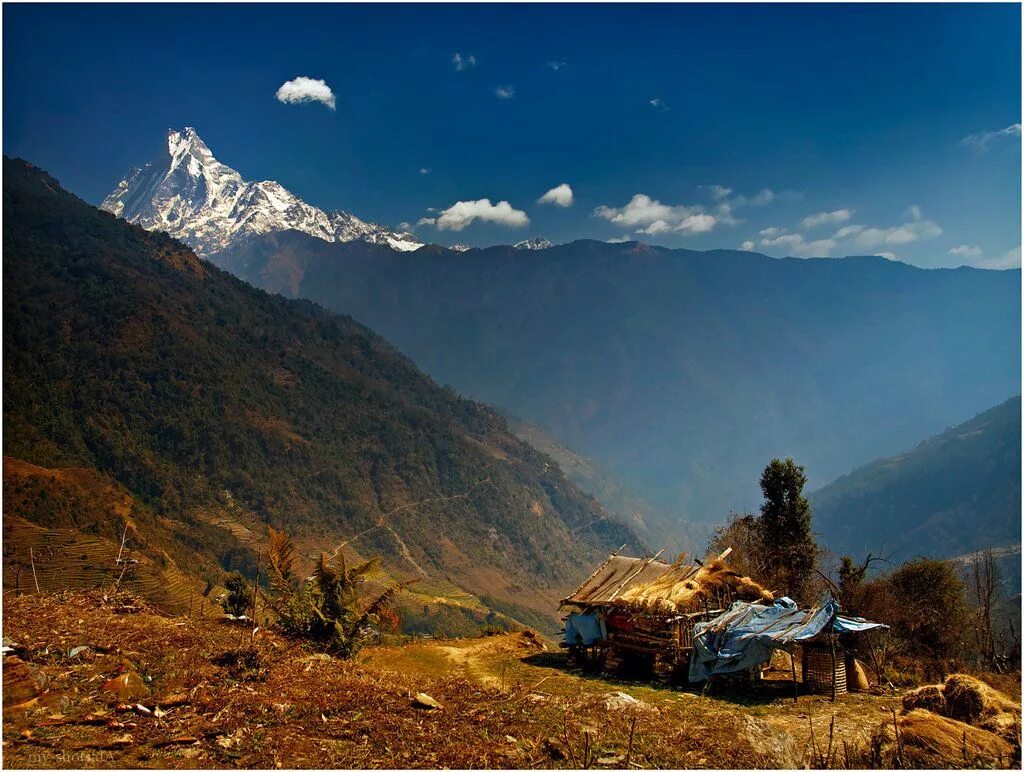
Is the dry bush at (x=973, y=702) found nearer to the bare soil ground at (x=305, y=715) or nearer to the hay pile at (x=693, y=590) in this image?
the bare soil ground at (x=305, y=715)

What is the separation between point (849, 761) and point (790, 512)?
17.9 m

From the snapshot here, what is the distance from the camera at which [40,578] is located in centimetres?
2622

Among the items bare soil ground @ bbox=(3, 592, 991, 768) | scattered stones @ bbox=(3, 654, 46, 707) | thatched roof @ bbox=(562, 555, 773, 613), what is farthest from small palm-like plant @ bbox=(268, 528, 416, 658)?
thatched roof @ bbox=(562, 555, 773, 613)

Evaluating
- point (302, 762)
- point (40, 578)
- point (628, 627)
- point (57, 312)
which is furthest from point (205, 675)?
point (57, 312)

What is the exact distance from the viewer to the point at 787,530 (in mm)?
25875

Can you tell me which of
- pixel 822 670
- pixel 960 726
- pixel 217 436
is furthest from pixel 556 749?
pixel 217 436

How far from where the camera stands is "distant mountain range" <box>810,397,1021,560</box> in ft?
513

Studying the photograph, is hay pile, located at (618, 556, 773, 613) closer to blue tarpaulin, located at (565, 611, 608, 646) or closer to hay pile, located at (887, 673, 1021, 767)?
blue tarpaulin, located at (565, 611, 608, 646)

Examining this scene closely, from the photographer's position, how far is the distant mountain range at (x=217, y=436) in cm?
8325

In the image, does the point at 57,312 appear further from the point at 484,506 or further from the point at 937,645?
the point at 937,645

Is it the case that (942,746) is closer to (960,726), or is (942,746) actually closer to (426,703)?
(960,726)

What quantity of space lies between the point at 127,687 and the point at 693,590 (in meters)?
13.1

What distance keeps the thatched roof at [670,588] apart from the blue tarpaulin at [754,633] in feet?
4.27

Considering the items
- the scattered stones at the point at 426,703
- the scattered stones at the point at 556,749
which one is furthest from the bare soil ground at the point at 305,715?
the scattered stones at the point at 426,703
